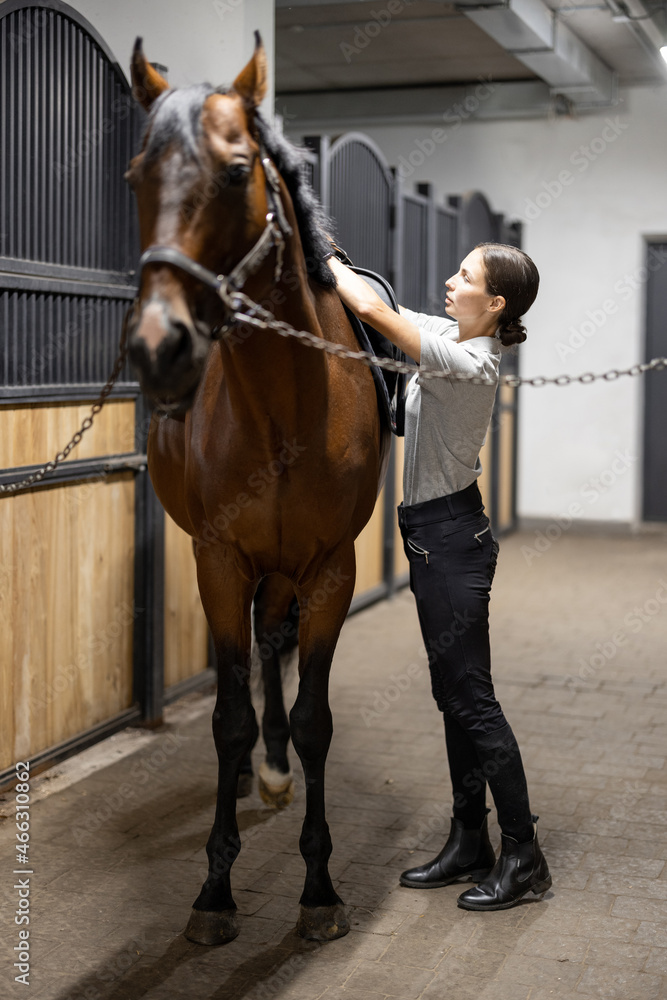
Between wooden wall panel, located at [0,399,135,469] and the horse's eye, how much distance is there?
148cm

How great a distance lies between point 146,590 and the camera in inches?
140

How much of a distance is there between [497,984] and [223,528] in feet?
3.48

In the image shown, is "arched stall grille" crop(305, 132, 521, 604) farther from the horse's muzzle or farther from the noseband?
the horse's muzzle

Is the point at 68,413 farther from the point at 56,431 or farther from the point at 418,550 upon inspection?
the point at 418,550

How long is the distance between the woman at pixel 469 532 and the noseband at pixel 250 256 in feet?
1.23

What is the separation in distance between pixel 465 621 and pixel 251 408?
679mm

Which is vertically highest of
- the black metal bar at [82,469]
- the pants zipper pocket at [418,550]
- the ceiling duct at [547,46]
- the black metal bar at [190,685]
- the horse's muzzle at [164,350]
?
the ceiling duct at [547,46]

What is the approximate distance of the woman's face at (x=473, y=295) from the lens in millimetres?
2223

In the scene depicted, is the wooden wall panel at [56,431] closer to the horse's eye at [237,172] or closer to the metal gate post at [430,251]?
the horse's eye at [237,172]

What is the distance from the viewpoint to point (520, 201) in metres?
8.40

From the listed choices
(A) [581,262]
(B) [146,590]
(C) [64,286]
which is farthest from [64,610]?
(A) [581,262]

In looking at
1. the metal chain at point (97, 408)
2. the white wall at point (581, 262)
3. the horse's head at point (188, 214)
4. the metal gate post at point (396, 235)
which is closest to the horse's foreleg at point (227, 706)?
the metal chain at point (97, 408)

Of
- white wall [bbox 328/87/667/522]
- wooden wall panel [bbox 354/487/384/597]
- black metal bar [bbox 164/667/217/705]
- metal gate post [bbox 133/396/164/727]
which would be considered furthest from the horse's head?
white wall [bbox 328/87/667/522]

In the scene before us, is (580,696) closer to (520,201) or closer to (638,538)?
(638,538)
